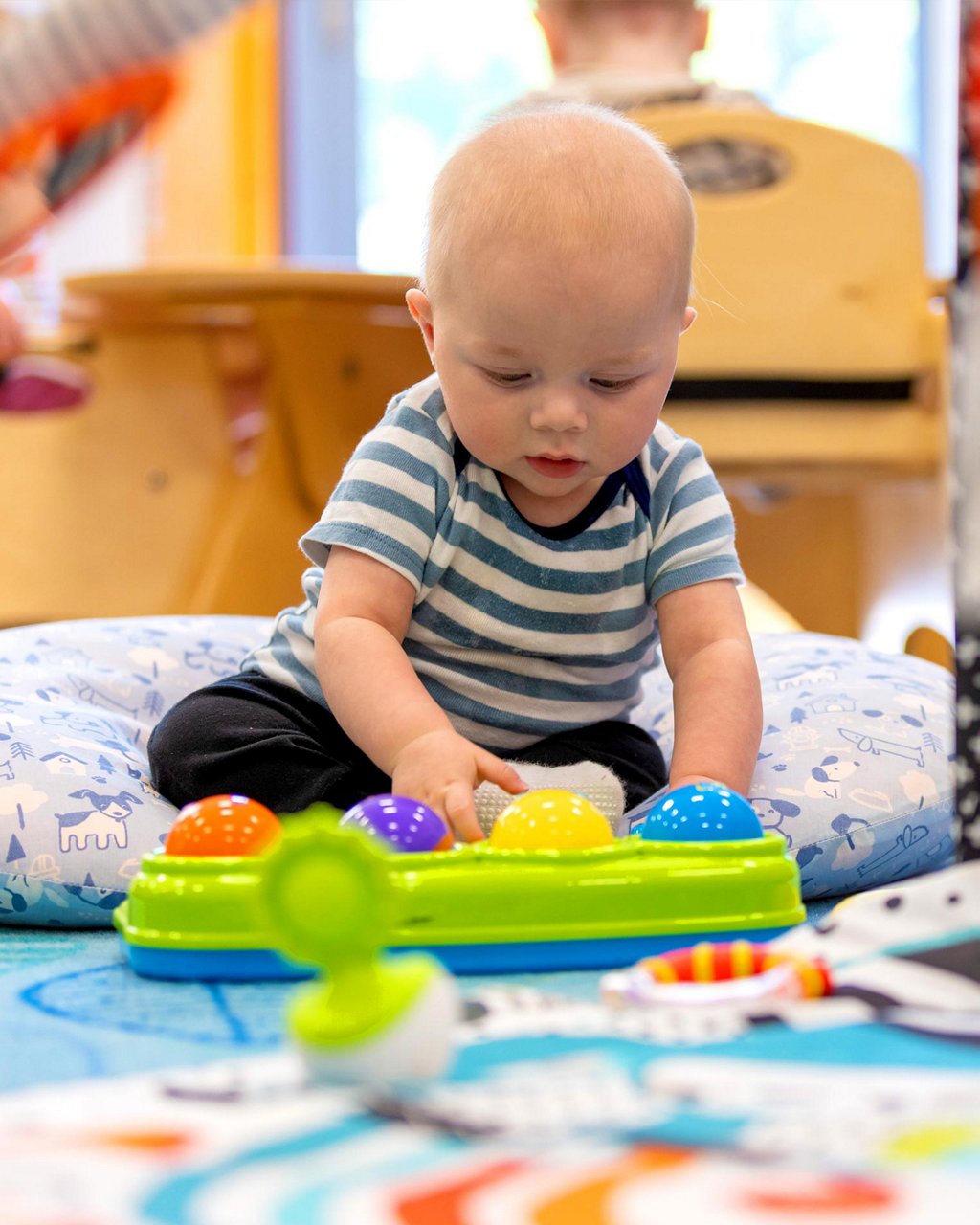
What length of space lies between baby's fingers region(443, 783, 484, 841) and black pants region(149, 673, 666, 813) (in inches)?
4.9

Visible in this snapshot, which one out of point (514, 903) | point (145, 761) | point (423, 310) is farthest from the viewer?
point (145, 761)

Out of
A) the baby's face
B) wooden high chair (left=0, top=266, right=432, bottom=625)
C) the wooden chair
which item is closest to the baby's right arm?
the baby's face

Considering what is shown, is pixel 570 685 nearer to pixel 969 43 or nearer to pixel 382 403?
pixel 969 43

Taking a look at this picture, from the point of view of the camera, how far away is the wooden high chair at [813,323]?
6.15 ft

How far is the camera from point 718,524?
1.04 metres

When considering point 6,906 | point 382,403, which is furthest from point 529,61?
point 6,906

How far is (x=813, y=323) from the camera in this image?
1902 mm

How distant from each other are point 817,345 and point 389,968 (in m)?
1.49

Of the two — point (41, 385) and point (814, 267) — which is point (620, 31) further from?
point (41, 385)

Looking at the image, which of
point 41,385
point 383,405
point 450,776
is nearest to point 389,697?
point 450,776

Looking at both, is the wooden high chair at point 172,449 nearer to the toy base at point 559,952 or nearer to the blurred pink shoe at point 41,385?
the blurred pink shoe at point 41,385

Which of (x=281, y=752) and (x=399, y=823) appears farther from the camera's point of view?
(x=281, y=752)

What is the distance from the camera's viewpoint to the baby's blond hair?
881mm

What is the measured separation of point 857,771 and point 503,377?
0.33 m
